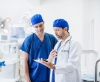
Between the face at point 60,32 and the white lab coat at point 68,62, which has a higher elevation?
the face at point 60,32

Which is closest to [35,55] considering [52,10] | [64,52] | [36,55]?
[36,55]

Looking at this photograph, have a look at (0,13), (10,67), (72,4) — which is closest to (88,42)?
(72,4)

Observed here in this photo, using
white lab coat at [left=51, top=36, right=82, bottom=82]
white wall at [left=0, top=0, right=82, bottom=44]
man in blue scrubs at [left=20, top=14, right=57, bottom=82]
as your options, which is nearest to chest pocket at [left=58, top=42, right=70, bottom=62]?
white lab coat at [left=51, top=36, right=82, bottom=82]

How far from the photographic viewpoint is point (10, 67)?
3.21 metres

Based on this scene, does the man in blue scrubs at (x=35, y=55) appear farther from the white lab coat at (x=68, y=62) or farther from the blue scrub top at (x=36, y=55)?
the white lab coat at (x=68, y=62)

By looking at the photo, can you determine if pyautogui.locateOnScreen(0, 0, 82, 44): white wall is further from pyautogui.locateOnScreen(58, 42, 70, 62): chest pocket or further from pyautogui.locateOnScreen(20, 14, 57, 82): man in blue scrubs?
pyautogui.locateOnScreen(58, 42, 70, 62): chest pocket

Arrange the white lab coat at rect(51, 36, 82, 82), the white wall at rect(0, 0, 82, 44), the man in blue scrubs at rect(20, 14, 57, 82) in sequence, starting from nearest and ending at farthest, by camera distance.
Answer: the white lab coat at rect(51, 36, 82, 82)
the man in blue scrubs at rect(20, 14, 57, 82)
the white wall at rect(0, 0, 82, 44)

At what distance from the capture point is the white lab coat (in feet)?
4.94

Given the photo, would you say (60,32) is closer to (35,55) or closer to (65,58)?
(65,58)

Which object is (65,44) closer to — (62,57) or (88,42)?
(62,57)

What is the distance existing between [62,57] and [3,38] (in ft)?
8.70

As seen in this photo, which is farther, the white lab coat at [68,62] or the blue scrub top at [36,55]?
the blue scrub top at [36,55]

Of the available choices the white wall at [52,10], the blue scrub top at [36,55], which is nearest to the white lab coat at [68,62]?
the blue scrub top at [36,55]

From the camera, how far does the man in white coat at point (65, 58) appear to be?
4.94 feet
